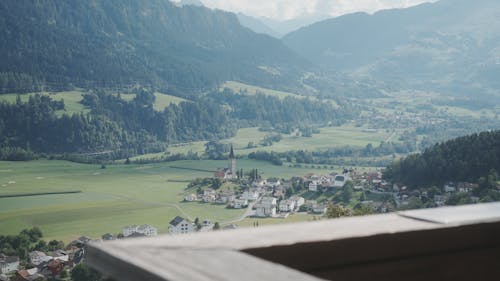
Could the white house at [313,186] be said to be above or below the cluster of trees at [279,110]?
below

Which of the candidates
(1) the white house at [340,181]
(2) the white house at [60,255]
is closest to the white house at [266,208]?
(1) the white house at [340,181]

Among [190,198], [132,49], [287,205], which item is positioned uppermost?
[132,49]

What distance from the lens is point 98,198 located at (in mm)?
28031

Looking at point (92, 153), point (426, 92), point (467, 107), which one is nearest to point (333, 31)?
point (426, 92)

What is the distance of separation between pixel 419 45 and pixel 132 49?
58607 mm

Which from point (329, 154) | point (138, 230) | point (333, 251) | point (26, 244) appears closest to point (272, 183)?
point (329, 154)

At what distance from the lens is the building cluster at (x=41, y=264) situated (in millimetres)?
16500

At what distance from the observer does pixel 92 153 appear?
152 ft

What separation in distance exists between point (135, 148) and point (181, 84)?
22.1 m

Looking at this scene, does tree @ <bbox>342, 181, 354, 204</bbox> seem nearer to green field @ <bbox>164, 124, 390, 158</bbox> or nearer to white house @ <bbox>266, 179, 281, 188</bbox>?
white house @ <bbox>266, 179, 281, 188</bbox>

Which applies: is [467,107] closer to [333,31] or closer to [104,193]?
[104,193]

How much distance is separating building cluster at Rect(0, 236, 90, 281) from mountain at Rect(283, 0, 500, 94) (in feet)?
245

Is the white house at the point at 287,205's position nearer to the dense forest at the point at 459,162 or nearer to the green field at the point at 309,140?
the dense forest at the point at 459,162

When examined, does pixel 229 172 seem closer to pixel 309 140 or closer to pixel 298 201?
pixel 298 201
